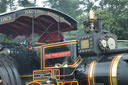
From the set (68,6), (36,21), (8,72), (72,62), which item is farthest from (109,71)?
(68,6)

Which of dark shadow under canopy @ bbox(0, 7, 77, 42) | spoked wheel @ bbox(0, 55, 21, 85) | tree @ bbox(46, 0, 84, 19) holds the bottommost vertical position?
spoked wheel @ bbox(0, 55, 21, 85)

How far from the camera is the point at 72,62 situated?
6.10 meters

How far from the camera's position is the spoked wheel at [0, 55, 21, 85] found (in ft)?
21.4

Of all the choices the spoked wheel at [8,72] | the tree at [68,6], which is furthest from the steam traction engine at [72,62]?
the tree at [68,6]

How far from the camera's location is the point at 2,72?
6.55 meters

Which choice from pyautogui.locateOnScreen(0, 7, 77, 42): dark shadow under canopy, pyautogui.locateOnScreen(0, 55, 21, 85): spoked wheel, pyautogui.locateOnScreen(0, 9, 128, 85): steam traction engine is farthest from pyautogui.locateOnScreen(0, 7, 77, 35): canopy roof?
pyautogui.locateOnScreen(0, 55, 21, 85): spoked wheel

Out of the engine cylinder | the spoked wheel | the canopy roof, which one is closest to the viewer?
the engine cylinder

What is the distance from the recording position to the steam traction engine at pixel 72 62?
17.4ft

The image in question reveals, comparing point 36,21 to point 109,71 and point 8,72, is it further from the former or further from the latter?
Answer: point 109,71

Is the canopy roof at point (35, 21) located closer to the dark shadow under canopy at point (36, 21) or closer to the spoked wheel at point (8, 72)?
the dark shadow under canopy at point (36, 21)

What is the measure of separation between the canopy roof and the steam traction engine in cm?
105

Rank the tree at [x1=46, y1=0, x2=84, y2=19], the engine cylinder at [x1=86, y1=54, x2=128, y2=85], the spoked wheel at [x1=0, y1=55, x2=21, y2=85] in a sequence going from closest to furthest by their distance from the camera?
the engine cylinder at [x1=86, y1=54, x2=128, y2=85] < the spoked wheel at [x1=0, y1=55, x2=21, y2=85] < the tree at [x1=46, y1=0, x2=84, y2=19]

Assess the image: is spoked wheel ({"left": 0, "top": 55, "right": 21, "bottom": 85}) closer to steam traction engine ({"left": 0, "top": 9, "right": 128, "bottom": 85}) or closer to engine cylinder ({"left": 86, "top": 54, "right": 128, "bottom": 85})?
steam traction engine ({"left": 0, "top": 9, "right": 128, "bottom": 85})

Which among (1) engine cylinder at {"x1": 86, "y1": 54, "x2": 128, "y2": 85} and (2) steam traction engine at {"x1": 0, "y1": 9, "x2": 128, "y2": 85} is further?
(2) steam traction engine at {"x1": 0, "y1": 9, "x2": 128, "y2": 85}
